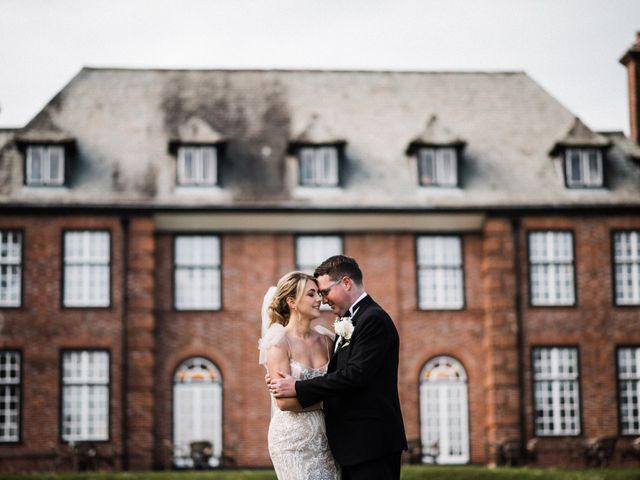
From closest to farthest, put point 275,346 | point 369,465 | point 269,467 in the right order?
Result: point 369,465 → point 275,346 → point 269,467

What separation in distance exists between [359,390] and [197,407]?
69.0 feet

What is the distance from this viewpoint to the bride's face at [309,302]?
9695mm

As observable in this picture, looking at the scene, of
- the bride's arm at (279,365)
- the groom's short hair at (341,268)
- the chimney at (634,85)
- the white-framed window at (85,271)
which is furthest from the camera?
the chimney at (634,85)

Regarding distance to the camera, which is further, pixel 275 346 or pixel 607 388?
pixel 607 388

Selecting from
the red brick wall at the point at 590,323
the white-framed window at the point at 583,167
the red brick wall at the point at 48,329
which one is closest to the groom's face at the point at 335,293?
the red brick wall at the point at 48,329

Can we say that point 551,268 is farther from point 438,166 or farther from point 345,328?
point 345,328

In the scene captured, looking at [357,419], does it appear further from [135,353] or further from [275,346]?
[135,353]

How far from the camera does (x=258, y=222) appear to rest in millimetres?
30219

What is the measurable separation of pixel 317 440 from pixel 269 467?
19.9 m

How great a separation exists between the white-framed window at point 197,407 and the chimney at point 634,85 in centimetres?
1314

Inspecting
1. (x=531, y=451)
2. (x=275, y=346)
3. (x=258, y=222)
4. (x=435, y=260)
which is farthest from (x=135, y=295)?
(x=275, y=346)

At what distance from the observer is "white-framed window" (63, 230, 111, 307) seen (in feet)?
96.7

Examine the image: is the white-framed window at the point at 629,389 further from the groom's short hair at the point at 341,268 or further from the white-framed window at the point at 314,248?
the groom's short hair at the point at 341,268

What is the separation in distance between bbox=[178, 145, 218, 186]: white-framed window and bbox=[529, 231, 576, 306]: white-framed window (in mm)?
8075
